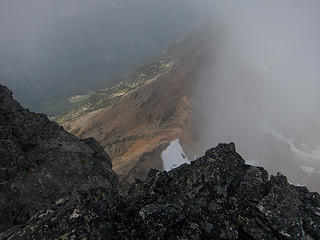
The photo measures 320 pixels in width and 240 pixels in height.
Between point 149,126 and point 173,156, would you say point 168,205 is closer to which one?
point 173,156

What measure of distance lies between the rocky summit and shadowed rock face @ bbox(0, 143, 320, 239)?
0.13ft

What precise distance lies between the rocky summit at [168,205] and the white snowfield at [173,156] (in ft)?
180

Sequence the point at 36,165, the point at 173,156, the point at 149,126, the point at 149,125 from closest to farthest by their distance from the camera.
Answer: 1. the point at 36,165
2. the point at 173,156
3. the point at 149,126
4. the point at 149,125

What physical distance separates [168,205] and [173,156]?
68.2m

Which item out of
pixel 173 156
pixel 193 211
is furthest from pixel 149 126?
pixel 193 211

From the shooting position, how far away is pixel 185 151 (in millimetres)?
89812

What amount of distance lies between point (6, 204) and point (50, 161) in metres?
6.33

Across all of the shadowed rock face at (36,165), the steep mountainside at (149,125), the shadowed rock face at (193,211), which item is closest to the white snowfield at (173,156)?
the steep mountainside at (149,125)

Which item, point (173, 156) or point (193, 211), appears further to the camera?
point (173, 156)

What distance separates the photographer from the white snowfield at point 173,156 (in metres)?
78.9

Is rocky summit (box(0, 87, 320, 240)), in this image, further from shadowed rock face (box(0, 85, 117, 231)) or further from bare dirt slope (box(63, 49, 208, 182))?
bare dirt slope (box(63, 49, 208, 182))

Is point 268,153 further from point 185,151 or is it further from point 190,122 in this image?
point 185,151

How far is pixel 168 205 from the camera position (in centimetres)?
1498

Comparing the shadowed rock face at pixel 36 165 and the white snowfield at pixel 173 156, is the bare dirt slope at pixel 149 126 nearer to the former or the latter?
the white snowfield at pixel 173 156
